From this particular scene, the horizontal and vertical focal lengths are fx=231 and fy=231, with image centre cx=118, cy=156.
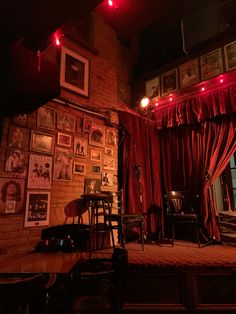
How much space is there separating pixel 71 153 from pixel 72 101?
0.84 metres

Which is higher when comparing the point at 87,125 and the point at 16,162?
the point at 87,125

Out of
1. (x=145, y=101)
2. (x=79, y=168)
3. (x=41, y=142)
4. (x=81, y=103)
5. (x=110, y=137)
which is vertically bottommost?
(x=79, y=168)

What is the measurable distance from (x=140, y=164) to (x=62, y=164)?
1.59 meters

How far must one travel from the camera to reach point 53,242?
229 centimetres

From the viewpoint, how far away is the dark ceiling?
2408mm

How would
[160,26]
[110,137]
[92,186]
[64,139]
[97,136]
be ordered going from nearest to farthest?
1. [64,139]
2. [92,186]
3. [97,136]
4. [110,137]
5. [160,26]

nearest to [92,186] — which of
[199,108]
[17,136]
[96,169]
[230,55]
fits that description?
[96,169]

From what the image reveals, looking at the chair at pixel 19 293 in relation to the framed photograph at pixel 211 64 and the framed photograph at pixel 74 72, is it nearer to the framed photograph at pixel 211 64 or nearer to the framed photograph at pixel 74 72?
the framed photograph at pixel 74 72

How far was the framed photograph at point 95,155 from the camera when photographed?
379 centimetres

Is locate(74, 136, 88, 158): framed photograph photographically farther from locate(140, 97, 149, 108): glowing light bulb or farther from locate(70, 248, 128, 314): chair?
locate(70, 248, 128, 314): chair

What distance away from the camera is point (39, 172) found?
3045mm

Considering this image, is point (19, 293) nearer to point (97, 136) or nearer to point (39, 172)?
point (39, 172)

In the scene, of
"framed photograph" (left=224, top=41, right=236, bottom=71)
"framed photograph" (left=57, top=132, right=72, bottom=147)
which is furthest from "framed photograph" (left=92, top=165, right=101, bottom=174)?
"framed photograph" (left=224, top=41, right=236, bottom=71)

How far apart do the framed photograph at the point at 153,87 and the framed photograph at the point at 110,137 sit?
1.30 m
